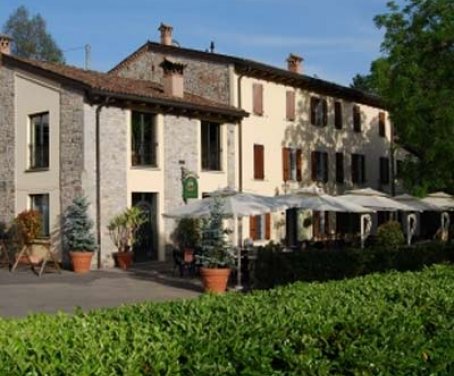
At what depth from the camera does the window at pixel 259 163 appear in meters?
28.9

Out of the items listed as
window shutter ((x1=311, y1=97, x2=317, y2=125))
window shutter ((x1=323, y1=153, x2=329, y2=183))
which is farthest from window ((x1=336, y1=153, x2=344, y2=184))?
window shutter ((x1=311, y1=97, x2=317, y2=125))

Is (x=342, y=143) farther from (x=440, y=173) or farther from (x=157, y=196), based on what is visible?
(x=157, y=196)

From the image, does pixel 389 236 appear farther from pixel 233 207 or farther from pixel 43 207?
pixel 43 207

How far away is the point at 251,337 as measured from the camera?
4492 millimetres

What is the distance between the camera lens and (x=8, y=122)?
2561cm

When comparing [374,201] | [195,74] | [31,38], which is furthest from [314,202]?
[31,38]

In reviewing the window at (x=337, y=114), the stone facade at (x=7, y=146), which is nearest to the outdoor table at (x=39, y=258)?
the stone facade at (x=7, y=146)

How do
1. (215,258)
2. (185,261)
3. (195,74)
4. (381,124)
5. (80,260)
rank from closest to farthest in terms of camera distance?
(215,258) < (185,261) < (80,260) < (195,74) < (381,124)

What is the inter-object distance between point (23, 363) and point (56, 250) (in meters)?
20.2

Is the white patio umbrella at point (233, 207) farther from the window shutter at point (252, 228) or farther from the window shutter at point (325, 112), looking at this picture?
the window shutter at point (325, 112)

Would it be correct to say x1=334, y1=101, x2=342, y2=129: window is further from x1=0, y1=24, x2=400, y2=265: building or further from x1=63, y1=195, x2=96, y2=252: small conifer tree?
x1=63, y1=195, x2=96, y2=252: small conifer tree

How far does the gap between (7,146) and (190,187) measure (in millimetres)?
6668

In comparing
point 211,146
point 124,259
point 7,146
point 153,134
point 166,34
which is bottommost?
point 124,259

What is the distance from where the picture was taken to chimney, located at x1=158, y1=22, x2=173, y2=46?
32281 millimetres
